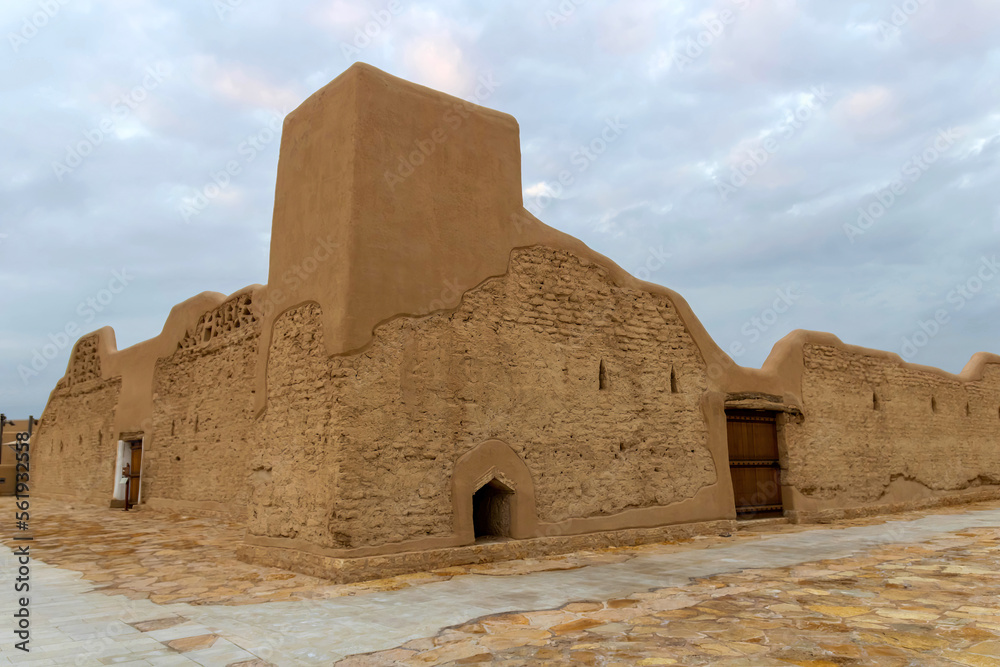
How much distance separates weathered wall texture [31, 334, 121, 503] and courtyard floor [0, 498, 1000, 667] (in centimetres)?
824

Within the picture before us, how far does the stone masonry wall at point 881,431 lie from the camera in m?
10.9

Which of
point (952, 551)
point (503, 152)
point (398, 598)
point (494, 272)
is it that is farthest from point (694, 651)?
point (503, 152)

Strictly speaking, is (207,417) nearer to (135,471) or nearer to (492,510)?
(135,471)

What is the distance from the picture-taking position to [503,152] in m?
7.88

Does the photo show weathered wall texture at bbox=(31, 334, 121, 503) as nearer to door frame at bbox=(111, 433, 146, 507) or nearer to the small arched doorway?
door frame at bbox=(111, 433, 146, 507)

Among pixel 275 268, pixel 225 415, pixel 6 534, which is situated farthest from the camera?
pixel 225 415

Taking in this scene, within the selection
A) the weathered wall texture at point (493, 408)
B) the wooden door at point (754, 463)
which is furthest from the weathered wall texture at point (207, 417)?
the wooden door at point (754, 463)

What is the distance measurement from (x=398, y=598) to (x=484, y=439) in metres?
2.20

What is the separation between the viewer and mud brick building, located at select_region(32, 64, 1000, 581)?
20.5 feet

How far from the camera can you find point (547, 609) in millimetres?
4531

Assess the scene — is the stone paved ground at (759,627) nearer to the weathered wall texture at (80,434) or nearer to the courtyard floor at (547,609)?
the courtyard floor at (547,609)

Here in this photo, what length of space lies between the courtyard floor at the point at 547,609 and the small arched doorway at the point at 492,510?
64cm

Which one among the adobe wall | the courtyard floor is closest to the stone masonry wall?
the adobe wall

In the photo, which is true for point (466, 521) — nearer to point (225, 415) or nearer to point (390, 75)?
point (390, 75)
